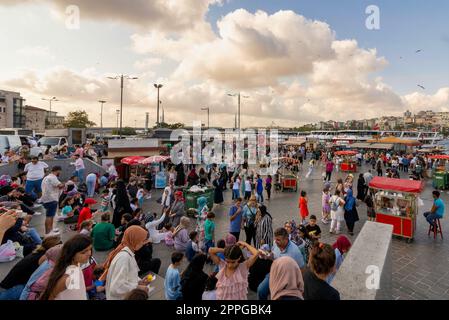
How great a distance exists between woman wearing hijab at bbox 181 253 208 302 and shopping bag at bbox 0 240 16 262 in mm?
4270

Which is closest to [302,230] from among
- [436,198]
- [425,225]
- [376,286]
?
[376,286]

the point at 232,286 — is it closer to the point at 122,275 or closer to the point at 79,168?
the point at 122,275

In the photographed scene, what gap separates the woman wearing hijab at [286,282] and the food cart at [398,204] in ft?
23.9

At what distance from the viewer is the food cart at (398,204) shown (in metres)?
8.12

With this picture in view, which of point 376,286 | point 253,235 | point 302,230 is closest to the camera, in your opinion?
point 376,286

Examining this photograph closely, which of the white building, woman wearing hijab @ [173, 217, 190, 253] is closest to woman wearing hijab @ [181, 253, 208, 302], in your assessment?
woman wearing hijab @ [173, 217, 190, 253]

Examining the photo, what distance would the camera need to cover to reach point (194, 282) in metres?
4.14

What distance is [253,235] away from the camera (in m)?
7.00

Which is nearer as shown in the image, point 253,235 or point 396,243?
point 253,235

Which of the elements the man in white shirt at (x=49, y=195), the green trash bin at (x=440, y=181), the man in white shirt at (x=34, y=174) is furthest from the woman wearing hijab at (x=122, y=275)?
the green trash bin at (x=440, y=181)

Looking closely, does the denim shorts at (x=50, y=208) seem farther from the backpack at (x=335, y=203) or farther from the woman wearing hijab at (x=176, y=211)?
the backpack at (x=335, y=203)

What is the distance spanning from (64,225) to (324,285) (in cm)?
919
